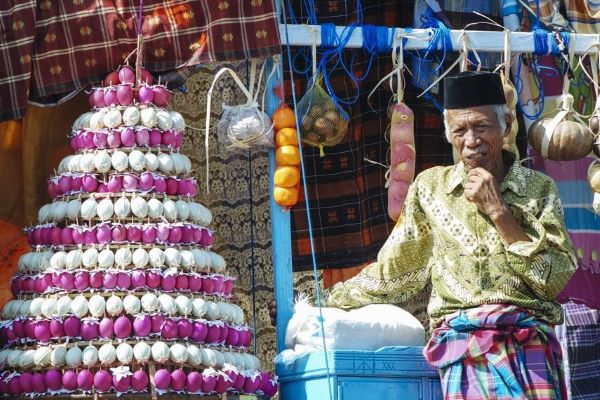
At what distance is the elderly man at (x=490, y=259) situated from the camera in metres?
6.71

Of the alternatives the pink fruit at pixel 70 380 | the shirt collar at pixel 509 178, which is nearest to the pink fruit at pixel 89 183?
the pink fruit at pixel 70 380

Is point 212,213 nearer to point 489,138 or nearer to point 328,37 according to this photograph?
point 328,37

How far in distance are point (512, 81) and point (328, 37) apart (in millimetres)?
1335

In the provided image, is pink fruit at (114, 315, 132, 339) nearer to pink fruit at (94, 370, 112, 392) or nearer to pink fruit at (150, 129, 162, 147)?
pink fruit at (94, 370, 112, 392)

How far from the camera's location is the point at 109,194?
708 cm

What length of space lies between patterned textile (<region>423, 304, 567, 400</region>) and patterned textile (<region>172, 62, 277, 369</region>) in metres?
1.46

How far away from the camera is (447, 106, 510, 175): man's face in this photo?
6.98 meters

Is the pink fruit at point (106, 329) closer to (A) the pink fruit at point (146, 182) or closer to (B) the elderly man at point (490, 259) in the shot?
(A) the pink fruit at point (146, 182)

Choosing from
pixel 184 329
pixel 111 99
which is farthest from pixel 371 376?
pixel 111 99

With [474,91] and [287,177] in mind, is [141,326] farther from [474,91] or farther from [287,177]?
[474,91]

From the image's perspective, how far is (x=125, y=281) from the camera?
6852mm

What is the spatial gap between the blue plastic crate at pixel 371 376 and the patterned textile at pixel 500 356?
Answer: 34cm

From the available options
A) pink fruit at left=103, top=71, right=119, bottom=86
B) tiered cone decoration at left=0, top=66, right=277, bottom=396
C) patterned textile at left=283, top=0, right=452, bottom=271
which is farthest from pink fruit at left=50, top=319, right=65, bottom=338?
patterned textile at left=283, top=0, right=452, bottom=271

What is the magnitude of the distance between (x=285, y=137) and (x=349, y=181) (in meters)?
1.03
